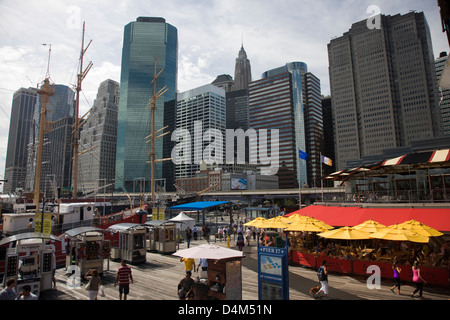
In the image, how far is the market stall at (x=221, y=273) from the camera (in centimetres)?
1001

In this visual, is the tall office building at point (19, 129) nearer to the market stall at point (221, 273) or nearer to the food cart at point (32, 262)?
the food cart at point (32, 262)

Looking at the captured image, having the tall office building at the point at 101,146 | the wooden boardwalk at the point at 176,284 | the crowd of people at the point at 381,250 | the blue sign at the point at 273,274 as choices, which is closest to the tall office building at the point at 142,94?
the tall office building at the point at 101,146

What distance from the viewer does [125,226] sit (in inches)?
711

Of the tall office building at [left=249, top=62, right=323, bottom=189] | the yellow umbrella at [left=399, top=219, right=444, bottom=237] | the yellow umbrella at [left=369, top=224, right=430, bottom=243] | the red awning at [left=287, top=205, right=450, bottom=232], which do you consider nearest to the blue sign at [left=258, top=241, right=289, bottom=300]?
the yellow umbrella at [left=369, top=224, right=430, bottom=243]

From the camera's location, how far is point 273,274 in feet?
30.5

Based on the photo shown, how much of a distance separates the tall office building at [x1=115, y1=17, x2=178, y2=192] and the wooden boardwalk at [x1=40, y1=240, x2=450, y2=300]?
148369mm

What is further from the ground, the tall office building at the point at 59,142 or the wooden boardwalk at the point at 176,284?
the tall office building at the point at 59,142

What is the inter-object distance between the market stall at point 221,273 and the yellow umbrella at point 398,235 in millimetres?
8371

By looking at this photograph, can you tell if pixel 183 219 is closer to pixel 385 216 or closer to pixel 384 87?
pixel 385 216

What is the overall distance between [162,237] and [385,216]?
17180mm

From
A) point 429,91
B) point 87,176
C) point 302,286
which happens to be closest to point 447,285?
point 302,286

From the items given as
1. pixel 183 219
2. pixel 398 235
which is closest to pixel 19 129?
pixel 183 219

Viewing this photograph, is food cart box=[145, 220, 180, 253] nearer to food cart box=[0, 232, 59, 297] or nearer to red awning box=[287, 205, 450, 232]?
food cart box=[0, 232, 59, 297]
